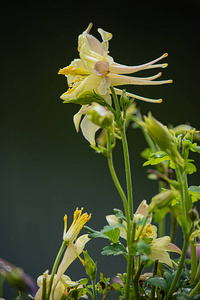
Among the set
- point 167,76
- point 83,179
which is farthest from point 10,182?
point 167,76

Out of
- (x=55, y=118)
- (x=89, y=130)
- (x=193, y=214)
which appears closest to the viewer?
(x=193, y=214)

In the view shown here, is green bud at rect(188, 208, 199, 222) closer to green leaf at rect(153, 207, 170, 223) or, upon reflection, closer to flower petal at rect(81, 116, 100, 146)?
green leaf at rect(153, 207, 170, 223)

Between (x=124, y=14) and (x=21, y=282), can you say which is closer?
(x=21, y=282)

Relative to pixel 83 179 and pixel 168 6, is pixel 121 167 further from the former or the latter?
pixel 168 6

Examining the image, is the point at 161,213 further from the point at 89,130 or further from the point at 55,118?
the point at 55,118

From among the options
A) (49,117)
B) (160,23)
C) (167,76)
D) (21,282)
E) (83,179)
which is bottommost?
(83,179)

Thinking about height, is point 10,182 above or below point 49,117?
below

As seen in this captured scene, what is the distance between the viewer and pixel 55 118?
162 centimetres

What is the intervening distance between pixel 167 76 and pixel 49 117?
0.62 metres

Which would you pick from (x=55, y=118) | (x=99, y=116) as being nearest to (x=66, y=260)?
(x=99, y=116)

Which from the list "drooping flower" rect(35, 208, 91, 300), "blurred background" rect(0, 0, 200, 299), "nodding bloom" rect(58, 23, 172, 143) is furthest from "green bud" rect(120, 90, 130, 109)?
"blurred background" rect(0, 0, 200, 299)

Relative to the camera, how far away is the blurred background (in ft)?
5.22

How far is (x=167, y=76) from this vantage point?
165 cm

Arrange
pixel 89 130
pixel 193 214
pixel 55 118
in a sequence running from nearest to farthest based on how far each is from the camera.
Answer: pixel 193 214 → pixel 89 130 → pixel 55 118
